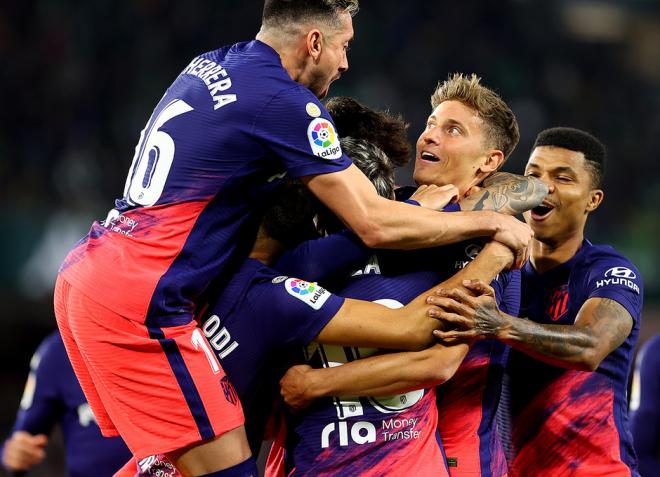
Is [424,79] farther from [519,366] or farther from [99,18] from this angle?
→ [519,366]

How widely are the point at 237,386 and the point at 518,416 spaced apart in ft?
4.95

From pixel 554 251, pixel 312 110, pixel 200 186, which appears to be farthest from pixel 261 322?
pixel 554 251

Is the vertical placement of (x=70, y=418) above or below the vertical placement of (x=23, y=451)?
above

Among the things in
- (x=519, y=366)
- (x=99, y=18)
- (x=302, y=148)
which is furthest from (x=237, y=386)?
(x=99, y=18)

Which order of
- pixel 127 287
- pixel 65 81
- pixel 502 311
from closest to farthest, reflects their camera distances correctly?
pixel 127 287 < pixel 502 311 < pixel 65 81

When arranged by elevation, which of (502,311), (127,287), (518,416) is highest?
(127,287)

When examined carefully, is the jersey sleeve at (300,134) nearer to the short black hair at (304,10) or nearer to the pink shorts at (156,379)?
the short black hair at (304,10)

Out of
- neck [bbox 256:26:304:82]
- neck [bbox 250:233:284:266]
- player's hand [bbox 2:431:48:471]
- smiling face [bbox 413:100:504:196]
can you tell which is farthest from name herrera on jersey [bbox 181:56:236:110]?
player's hand [bbox 2:431:48:471]

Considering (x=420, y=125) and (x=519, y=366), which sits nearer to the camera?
(x=519, y=366)

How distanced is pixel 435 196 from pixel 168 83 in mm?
10222

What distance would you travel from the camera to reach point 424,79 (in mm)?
14336

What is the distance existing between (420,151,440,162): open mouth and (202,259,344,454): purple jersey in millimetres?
981

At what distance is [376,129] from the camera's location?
380 cm

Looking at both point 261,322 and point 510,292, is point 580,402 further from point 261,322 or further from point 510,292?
point 261,322
